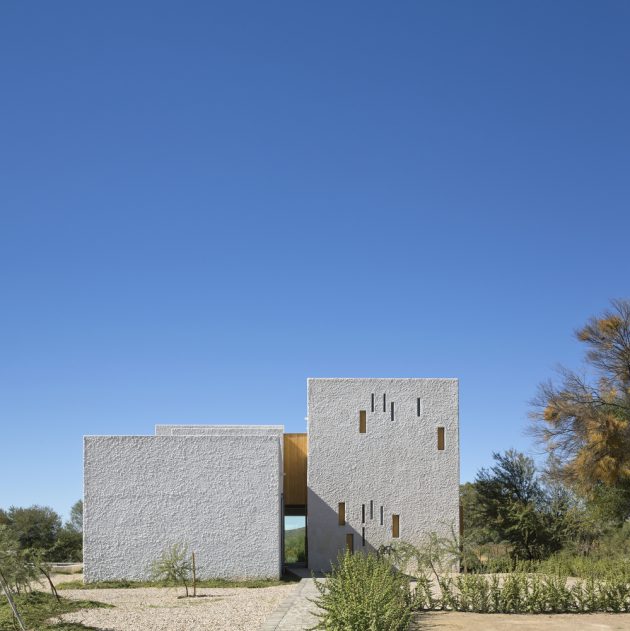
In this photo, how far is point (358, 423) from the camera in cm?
2319

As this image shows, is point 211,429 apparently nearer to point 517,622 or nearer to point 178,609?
point 178,609

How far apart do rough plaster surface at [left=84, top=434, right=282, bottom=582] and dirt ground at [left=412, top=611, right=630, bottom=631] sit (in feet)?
27.4

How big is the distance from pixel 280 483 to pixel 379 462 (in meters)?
2.88

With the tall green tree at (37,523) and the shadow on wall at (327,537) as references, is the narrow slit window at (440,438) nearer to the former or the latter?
the shadow on wall at (327,537)

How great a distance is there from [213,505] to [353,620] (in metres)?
11.6

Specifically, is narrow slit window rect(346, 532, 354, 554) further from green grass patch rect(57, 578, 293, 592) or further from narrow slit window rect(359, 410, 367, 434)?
narrow slit window rect(359, 410, 367, 434)

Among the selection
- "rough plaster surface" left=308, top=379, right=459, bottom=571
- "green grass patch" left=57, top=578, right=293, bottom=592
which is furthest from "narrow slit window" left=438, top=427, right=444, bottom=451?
"green grass patch" left=57, top=578, right=293, bottom=592

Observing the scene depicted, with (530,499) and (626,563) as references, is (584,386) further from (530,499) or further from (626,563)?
(626,563)

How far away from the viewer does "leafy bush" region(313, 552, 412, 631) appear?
966 centimetres

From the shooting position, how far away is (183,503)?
20859 mm

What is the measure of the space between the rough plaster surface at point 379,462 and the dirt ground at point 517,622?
382 inches

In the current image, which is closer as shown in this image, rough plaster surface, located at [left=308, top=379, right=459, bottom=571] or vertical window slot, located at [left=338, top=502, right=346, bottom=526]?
rough plaster surface, located at [left=308, top=379, right=459, bottom=571]

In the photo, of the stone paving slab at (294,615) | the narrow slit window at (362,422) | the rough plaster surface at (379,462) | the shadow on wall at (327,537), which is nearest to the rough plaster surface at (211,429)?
the rough plaster surface at (379,462)

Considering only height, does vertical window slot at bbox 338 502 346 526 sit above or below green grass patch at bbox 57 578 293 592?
above
